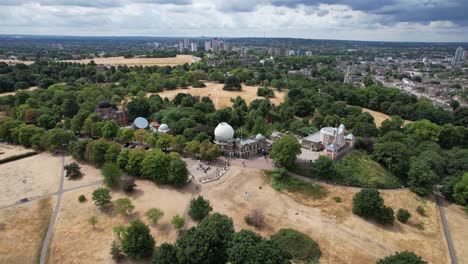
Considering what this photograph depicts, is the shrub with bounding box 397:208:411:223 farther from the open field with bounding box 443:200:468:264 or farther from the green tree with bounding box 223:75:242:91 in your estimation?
the green tree with bounding box 223:75:242:91

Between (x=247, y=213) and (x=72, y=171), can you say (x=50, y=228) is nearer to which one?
(x=72, y=171)

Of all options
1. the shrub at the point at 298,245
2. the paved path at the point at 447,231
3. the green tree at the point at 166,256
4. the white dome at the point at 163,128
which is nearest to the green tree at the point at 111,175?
the white dome at the point at 163,128

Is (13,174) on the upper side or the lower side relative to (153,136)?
lower

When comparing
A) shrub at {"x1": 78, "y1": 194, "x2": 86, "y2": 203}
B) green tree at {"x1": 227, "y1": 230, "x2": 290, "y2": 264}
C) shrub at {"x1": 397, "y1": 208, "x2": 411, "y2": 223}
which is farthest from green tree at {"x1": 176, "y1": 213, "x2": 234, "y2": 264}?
shrub at {"x1": 397, "y1": 208, "x2": 411, "y2": 223}

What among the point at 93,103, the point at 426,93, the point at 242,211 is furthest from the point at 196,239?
the point at 426,93

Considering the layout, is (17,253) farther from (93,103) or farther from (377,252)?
(93,103)

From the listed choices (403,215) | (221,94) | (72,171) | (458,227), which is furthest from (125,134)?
(458,227)

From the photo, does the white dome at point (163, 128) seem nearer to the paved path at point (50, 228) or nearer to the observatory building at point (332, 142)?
the paved path at point (50, 228)

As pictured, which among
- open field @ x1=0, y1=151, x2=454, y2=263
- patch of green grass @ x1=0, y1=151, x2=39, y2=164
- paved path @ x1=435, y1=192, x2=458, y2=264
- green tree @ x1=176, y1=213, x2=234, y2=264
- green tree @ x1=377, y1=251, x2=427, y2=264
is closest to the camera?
green tree @ x1=377, y1=251, x2=427, y2=264
